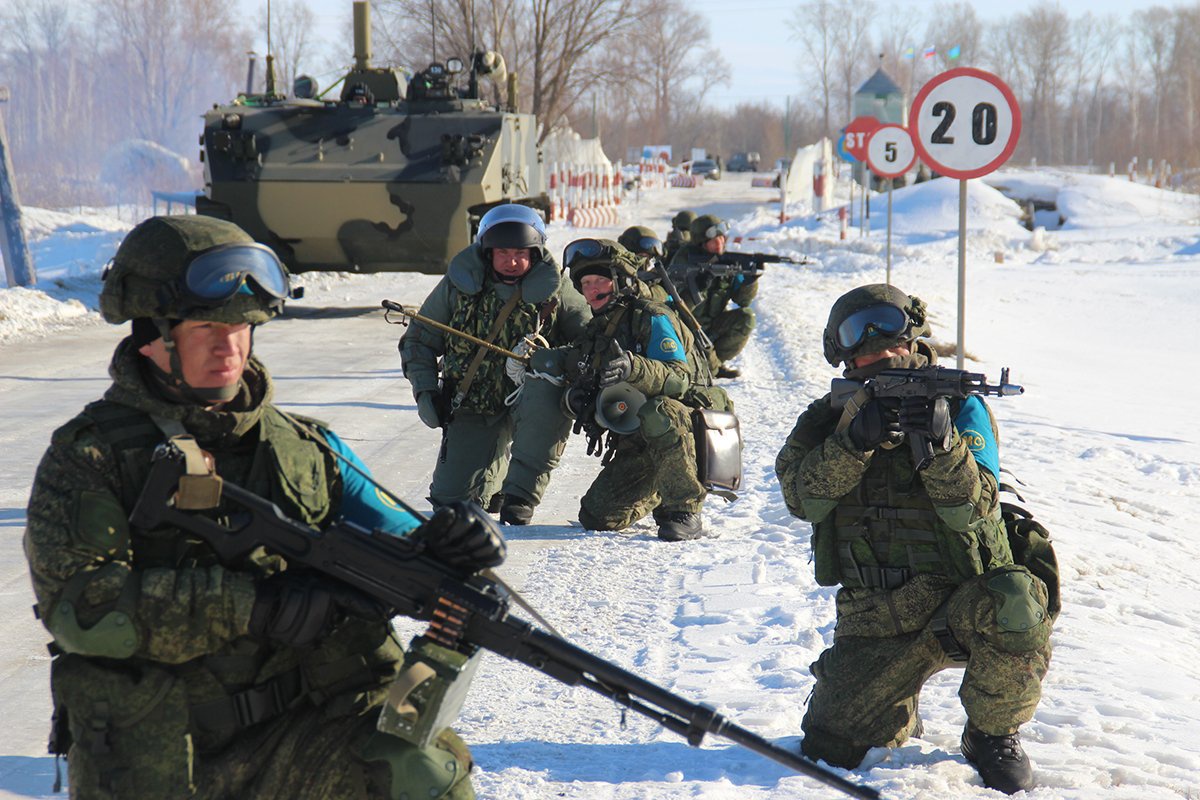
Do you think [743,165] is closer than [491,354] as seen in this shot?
No

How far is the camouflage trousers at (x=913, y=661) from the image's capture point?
4090mm

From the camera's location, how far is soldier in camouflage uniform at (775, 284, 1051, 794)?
4.10 metres

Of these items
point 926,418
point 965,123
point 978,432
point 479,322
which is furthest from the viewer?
point 965,123

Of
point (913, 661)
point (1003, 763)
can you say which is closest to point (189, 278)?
point (913, 661)

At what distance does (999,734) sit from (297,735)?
82.7 inches

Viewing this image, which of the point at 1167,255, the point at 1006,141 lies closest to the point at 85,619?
the point at 1006,141

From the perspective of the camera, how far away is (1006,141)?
8.35 metres

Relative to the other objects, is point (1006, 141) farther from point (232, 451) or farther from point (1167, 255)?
point (1167, 255)

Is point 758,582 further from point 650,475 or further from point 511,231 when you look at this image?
point 511,231

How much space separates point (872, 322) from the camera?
431cm

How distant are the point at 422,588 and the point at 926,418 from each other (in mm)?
1700

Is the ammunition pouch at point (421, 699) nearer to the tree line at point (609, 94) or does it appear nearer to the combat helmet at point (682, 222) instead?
the combat helmet at point (682, 222)

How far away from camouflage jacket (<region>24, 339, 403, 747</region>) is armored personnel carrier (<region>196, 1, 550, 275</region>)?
1231 cm

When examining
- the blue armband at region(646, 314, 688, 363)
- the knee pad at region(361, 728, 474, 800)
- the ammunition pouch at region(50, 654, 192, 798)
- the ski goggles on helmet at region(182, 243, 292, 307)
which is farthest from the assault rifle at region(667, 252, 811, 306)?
the ammunition pouch at region(50, 654, 192, 798)
